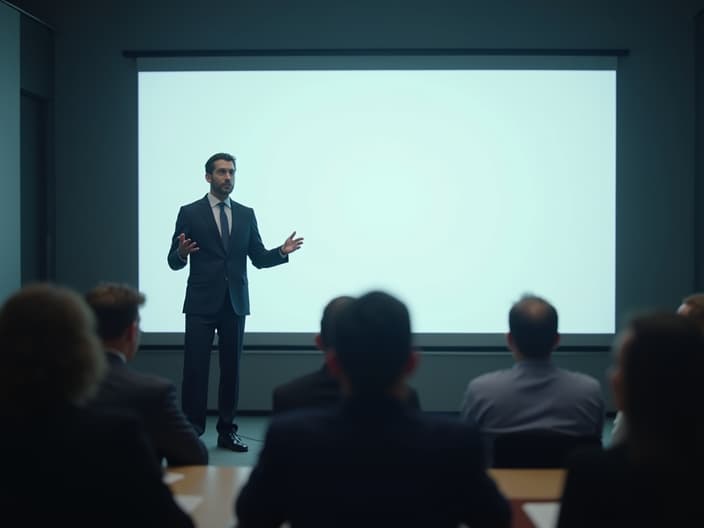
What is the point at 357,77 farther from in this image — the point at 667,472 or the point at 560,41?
the point at 667,472

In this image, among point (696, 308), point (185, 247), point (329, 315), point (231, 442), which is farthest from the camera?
point (231, 442)

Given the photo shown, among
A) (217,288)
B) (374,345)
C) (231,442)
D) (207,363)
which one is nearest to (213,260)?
(217,288)

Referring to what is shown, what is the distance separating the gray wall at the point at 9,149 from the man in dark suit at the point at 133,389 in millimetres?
3154

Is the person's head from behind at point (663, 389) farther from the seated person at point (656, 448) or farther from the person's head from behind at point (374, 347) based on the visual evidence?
the person's head from behind at point (374, 347)

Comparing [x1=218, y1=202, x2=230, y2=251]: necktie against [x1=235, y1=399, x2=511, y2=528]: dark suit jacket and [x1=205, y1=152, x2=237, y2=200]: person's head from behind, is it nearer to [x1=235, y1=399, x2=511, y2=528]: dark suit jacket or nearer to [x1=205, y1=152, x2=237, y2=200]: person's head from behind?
[x1=205, y1=152, x2=237, y2=200]: person's head from behind

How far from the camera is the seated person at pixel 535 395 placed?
2.26 m

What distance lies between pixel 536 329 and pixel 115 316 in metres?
1.21

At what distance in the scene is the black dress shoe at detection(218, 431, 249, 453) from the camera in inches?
178

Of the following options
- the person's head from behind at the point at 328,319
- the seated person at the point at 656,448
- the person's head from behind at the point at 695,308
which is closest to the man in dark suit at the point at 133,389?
the person's head from behind at the point at 328,319

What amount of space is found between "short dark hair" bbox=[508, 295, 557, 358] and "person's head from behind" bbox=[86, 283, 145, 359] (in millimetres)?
1123

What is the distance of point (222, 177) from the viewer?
458 cm

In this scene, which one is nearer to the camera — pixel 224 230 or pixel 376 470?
pixel 376 470

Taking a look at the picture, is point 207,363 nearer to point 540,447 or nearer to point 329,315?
point 329,315

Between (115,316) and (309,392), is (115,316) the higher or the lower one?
the higher one
